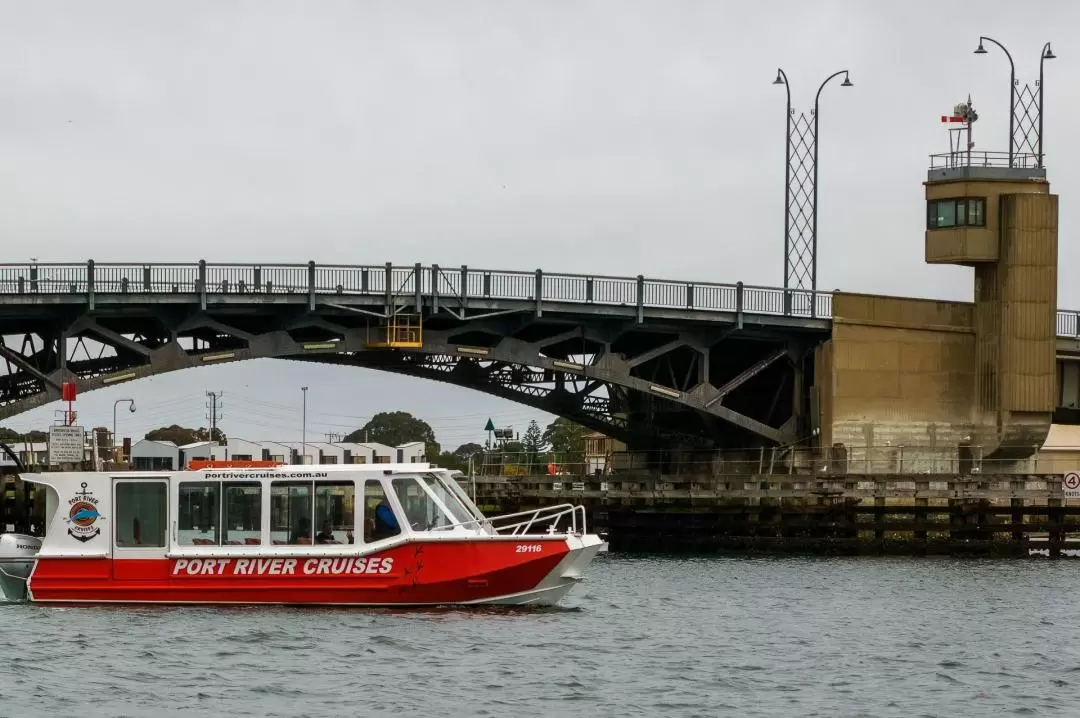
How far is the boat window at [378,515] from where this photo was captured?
4297 centimetres

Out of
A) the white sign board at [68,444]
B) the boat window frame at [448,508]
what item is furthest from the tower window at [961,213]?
the boat window frame at [448,508]

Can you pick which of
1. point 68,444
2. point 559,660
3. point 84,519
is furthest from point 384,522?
point 68,444

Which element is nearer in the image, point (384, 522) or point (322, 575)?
point (384, 522)

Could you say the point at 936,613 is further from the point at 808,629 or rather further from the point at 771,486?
the point at 771,486

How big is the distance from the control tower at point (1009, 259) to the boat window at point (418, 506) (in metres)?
42.0

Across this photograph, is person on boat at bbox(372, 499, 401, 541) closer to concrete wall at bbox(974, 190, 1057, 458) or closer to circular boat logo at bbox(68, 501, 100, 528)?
circular boat logo at bbox(68, 501, 100, 528)

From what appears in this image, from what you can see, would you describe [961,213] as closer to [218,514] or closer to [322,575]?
[322,575]

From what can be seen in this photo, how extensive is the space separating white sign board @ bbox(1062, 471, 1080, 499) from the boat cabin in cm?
3232

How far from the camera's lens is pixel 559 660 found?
3909 cm

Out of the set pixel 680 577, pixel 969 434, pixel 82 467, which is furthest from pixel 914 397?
pixel 82 467

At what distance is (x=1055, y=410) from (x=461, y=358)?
81.8ft

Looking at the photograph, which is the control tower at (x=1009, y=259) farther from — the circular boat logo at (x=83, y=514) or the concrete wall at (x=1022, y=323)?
the circular boat logo at (x=83, y=514)

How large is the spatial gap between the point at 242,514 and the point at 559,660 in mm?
7953

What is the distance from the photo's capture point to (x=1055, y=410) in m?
87.8
